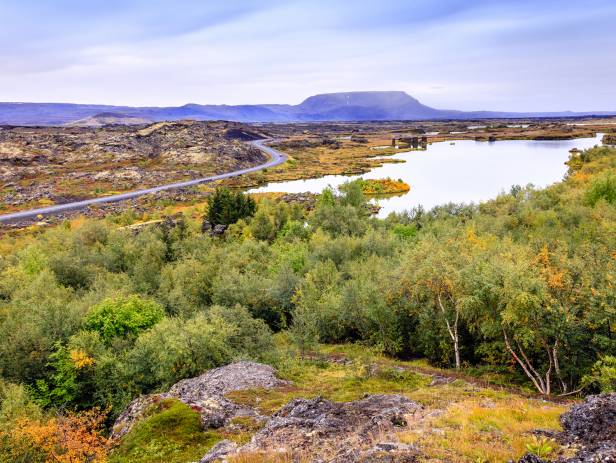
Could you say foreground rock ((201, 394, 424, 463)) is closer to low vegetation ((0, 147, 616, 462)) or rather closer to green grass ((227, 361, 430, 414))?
low vegetation ((0, 147, 616, 462))

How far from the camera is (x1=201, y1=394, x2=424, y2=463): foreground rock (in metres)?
10.8

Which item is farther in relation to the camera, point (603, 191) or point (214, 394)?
point (603, 191)

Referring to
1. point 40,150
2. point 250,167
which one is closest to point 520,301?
point 250,167

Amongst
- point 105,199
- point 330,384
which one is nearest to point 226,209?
point 105,199

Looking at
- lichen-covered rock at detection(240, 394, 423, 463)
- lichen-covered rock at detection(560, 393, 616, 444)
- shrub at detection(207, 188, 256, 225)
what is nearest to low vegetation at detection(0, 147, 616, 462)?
lichen-covered rock at detection(560, 393, 616, 444)

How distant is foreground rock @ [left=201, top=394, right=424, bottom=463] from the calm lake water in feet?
188

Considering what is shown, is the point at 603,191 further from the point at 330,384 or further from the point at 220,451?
the point at 220,451

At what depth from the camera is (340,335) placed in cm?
3031

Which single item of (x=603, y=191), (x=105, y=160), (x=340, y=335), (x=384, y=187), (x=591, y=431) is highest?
(x=105, y=160)

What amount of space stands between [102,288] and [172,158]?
3606 inches

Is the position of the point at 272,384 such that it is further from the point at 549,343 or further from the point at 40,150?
the point at 40,150

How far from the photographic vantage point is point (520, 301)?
18.5m

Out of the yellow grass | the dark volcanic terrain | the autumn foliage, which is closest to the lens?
the yellow grass

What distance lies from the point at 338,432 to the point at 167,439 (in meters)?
6.14
